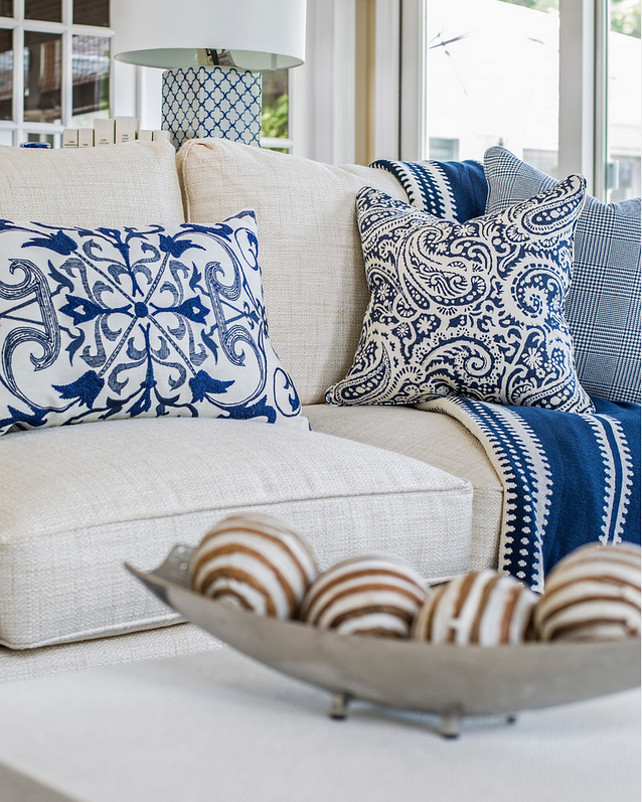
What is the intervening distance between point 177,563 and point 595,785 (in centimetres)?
28

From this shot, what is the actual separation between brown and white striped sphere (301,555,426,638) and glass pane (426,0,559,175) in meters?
2.81

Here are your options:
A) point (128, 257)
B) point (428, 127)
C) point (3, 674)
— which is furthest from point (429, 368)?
point (428, 127)

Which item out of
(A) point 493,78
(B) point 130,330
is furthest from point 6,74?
(B) point 130,330

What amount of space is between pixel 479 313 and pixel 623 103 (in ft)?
4.96

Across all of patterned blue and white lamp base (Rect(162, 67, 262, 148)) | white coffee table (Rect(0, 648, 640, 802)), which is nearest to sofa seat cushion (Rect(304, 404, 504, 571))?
white coffee table (Rect(0, 648, 640, 802))

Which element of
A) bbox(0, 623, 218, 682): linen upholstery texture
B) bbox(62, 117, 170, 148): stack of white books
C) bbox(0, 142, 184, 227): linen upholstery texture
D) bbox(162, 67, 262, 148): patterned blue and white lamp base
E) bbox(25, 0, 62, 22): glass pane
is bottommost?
bbox(0, 623, 218, 682): linen upholstery texture

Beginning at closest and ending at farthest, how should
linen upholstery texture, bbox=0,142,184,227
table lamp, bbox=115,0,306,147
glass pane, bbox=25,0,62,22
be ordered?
linen upholstery texture, bbox=0,142,184,227
table lamp, bbox=115,0,306,147
glass pane, bbox=25,0,62,22

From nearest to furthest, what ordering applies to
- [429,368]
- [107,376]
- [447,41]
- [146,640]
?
[146,640]
[107,376]
[429,368]
[447,41]

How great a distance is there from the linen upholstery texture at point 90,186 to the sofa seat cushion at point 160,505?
18.0 inches

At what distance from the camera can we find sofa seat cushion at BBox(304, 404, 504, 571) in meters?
1.50

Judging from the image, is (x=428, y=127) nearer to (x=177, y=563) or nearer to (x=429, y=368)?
(x=429, y=368)

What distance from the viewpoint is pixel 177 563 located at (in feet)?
2.11

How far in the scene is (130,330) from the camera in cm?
152

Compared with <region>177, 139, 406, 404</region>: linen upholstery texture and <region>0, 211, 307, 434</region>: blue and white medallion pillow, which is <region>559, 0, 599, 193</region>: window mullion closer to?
<region>177, 139, 406, 404</region>: linen upholstery texture
